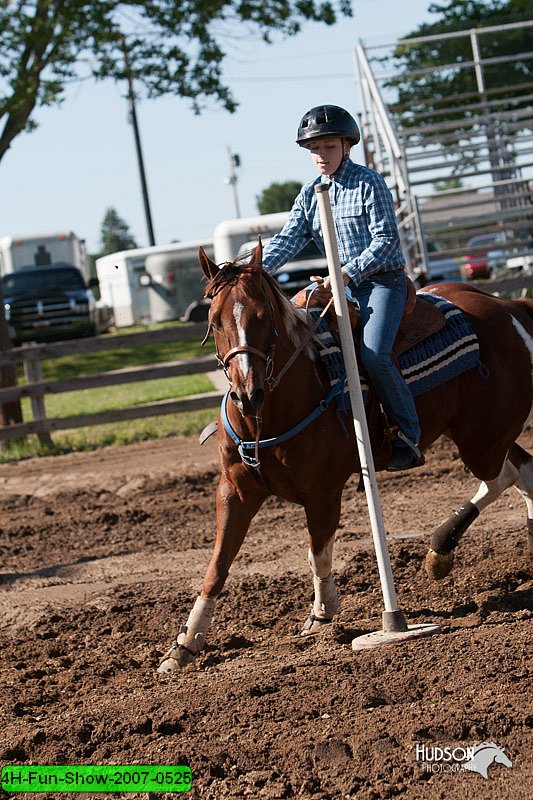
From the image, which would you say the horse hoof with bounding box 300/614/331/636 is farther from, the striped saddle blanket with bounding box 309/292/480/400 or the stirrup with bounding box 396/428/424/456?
the striped saddle blanket with bounding box 309/292/480/400

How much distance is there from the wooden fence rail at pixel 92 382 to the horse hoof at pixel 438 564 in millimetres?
7603

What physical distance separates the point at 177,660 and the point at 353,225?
255 cm

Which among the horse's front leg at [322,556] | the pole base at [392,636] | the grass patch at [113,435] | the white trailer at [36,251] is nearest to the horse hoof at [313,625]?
the horse's front leg at [322,556]

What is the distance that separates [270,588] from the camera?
6.84 meters

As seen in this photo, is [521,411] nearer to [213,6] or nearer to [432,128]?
[213,6]

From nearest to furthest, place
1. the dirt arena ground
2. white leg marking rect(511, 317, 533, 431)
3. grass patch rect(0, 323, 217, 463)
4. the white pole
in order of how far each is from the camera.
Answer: the dirt arena ground
the white pole
white leg marking rect(511, 317, 533, 431)
grass patch rect(0, 323, 217, 463)

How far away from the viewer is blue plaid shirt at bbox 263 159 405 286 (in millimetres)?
5684

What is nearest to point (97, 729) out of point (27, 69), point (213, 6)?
point (27, 69)

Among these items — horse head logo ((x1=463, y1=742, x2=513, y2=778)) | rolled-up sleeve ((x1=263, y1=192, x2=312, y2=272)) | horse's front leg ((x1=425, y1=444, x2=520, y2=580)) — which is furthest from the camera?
horse's front leg ((x1=425, y1=444, x2=520, y2=580))

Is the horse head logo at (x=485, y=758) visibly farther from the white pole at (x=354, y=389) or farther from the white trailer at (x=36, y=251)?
the white trailer at (x=36, y=251)

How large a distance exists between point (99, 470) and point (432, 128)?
11.7 meters

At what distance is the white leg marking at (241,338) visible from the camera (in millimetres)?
4891

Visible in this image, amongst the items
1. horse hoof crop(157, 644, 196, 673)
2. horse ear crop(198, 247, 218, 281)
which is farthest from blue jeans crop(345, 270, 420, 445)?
horse hoof crop(157, 644, 196, 673)

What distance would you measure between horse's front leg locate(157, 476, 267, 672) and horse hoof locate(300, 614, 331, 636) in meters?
0.63
